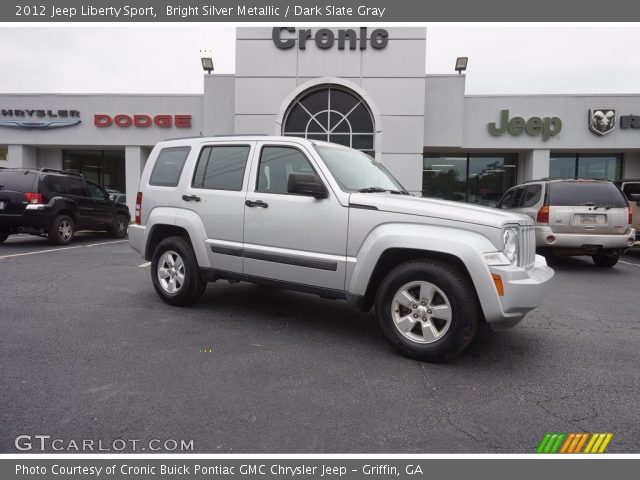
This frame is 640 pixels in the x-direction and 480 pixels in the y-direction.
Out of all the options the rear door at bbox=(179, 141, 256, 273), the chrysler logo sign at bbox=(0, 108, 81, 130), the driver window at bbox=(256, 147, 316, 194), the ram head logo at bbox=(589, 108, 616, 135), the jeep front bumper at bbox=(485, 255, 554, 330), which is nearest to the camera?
the jeep front bumper at bbox=(485, 255, 554, 330)

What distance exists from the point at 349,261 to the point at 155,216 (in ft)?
8.96

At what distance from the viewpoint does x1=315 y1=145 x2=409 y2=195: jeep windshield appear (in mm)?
4492

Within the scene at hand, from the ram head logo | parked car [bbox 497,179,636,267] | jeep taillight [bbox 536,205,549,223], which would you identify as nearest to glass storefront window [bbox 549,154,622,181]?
the ram head logo

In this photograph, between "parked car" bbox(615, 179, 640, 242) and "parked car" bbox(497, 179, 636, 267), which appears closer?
"parked car" bbox(497, 179, 636, 267)

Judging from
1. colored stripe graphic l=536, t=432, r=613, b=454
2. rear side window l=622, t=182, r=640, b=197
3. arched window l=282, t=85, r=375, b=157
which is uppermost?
arched window l=282, t=85, r=375, b=157

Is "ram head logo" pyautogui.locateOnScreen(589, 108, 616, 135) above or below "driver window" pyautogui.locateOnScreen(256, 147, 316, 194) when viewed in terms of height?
above

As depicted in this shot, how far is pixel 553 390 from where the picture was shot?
334cm

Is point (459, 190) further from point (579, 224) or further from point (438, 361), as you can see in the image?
point (438, 361)

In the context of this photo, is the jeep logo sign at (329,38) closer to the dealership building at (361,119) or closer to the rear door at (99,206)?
the dealership building at (361,119)

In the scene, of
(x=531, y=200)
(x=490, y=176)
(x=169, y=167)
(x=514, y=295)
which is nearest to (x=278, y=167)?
(x=169, y=167)

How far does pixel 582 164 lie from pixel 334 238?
789 inches

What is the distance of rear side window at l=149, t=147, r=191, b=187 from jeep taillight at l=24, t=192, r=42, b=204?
6514 mm

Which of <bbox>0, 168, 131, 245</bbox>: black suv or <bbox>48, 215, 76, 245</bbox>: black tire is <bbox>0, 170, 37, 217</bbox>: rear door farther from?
<bbox>48, 215, 76, 245</bbox>: black tire

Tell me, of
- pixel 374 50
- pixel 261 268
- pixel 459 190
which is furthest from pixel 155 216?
pixel 459 190
